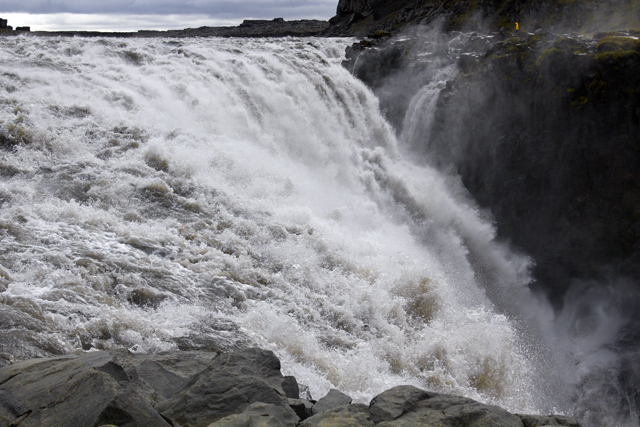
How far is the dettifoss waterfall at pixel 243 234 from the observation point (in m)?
8.51

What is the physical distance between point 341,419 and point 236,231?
7.10 meters

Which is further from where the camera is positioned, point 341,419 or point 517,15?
point 517,15

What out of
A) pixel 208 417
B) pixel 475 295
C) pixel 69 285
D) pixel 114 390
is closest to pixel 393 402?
pixel 208 417

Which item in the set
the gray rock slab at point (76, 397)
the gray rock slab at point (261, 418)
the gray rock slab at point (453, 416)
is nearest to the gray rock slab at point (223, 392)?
the gray rock slab at point (261, 418)

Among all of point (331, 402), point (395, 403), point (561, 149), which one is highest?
point (561, 149)

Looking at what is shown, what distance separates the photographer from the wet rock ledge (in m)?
4.57

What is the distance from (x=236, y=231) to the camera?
11.8m

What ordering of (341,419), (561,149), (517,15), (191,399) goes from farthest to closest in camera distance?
(517,15)
(561,149)
(191,399)
(341,419)

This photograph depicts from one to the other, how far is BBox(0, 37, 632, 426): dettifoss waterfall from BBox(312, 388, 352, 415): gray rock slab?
1290 millimetres

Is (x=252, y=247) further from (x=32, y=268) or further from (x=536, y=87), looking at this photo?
(x=536, y=87)

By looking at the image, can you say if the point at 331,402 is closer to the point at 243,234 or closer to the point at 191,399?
the point at 191,399

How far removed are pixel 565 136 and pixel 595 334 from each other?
20.0 ft

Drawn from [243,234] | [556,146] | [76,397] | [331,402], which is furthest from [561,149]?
[76,397]

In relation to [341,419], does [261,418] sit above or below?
above
